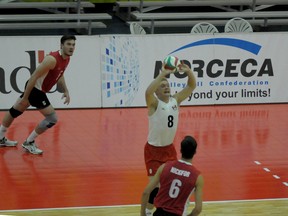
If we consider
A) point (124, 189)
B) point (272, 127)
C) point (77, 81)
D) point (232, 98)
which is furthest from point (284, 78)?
point (124, 189)

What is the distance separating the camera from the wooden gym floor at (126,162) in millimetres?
8914

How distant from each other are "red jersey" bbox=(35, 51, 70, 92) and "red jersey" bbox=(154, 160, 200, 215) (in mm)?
4859

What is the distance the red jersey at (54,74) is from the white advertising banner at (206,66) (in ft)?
12.4

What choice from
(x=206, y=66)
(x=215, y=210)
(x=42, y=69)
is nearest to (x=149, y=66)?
(x=206, y=66)

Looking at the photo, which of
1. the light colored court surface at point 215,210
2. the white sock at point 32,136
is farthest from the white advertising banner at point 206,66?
the light colored court surface at point 215,210

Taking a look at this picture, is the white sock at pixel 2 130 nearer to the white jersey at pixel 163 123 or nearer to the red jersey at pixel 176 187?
the white jersey at pixel 163 123

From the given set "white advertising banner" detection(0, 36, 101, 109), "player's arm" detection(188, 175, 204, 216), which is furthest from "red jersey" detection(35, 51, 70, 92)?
"player's arm" detection(188, 175, 204, 216)

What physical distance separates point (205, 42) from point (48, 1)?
5262 mm

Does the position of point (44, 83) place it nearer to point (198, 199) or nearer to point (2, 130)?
point (2, 130)

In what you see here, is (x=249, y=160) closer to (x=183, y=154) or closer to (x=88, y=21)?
(x=183, y=154)

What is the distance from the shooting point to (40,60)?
14336mm

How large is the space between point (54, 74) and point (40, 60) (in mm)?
3693

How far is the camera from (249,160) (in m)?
11.1

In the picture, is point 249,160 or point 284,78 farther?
point 284,78
